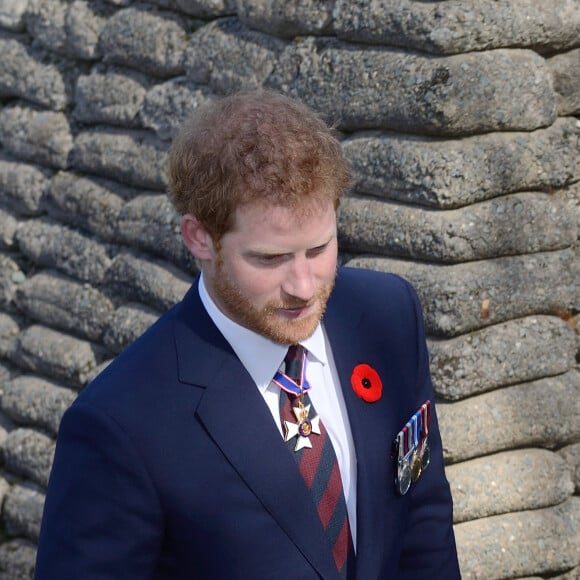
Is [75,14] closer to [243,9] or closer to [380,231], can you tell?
[243,9]

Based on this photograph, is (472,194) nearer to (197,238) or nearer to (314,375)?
(314,375)

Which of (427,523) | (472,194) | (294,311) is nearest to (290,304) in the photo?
(294,311)

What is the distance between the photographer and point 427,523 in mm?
2674

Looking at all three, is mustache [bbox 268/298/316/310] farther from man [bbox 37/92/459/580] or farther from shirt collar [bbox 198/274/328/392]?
shirt collar [bbox 198/274/328/392]

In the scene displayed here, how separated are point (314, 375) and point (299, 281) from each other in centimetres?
33

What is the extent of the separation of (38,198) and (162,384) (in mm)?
2191

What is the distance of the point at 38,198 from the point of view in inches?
171

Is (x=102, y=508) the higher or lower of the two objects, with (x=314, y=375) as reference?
lower

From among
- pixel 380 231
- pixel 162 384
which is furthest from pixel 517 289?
pixel 162 384

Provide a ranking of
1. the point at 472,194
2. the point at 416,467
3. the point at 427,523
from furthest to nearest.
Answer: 1. the point at 472,194
2. the point at 427,523
3. the point at 416,467

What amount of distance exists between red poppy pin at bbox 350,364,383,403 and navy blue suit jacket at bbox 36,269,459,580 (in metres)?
0.02

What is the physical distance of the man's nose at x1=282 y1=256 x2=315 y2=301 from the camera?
86.9 inches

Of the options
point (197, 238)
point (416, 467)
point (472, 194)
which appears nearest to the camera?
point (197, 238)

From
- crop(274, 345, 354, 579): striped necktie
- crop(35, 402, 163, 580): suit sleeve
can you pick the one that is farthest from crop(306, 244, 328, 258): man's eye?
crop(35, 402, 163, 580): suit sleeve
